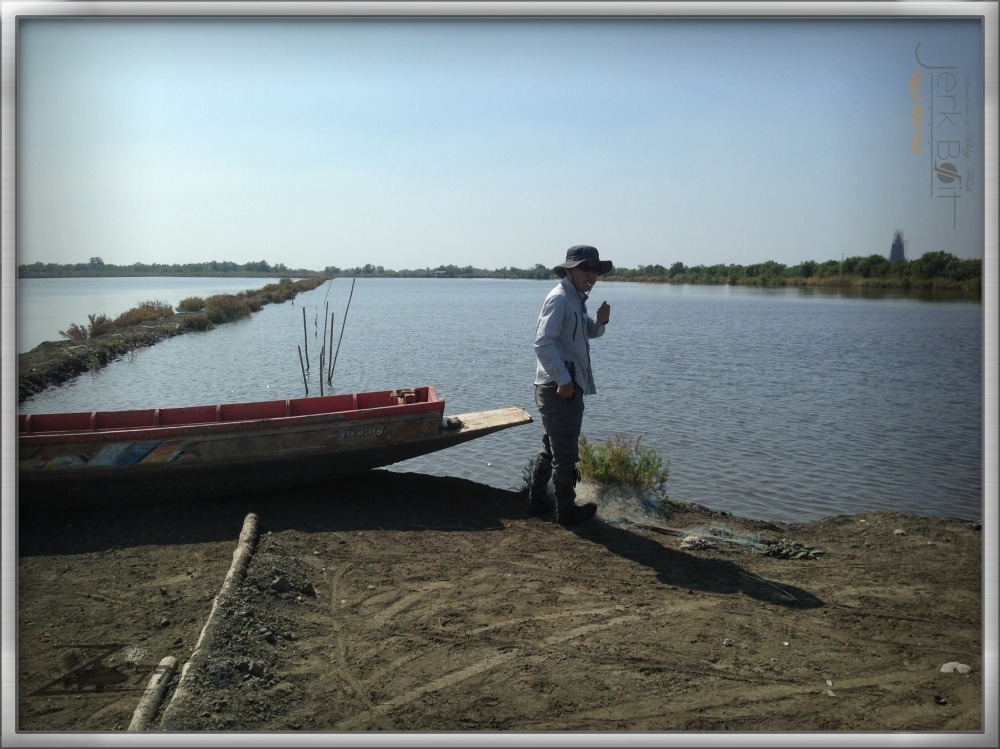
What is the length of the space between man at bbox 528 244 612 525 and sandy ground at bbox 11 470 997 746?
73 centimetres

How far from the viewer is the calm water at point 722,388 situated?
981cm

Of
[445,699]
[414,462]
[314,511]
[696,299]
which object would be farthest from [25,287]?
[696,299]

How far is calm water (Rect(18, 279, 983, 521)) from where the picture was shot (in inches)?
386

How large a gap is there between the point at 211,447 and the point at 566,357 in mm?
3282

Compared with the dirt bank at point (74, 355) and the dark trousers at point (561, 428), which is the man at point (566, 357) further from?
the dirt bank at point (74, 355)

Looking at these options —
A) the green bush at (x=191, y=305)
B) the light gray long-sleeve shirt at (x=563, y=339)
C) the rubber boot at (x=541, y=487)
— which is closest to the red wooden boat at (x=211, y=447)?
the rubber boot at (x=541, y=487)

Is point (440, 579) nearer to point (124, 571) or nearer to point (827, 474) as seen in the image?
point (124, 571)

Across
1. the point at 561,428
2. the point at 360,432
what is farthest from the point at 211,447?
the point at 561,428

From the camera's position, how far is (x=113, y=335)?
73.8ft

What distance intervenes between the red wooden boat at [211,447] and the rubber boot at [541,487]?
92 centimetres

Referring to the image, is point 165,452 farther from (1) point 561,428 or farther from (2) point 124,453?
(1) point 561,428

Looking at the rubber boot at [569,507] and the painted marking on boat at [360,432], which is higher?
the painted marking on boat at [360,432]

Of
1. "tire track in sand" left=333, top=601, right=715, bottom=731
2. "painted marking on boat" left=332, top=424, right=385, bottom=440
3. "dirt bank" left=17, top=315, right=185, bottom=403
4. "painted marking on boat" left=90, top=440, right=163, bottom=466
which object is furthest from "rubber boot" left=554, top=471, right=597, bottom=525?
"dirt bank" left=17, top=315, right=185, bottom=403

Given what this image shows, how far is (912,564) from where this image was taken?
Result: 19.6ft
